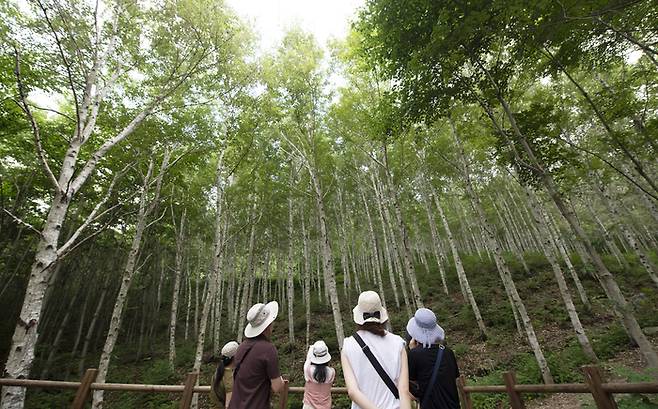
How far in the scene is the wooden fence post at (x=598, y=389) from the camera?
9.70ft

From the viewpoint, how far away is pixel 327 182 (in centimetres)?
1725

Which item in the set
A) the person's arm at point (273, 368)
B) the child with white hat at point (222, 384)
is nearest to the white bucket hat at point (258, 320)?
the person's arm at point (273, 368)

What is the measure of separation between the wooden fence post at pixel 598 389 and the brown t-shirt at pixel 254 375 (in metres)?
3.36

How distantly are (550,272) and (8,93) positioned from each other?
1066 inches

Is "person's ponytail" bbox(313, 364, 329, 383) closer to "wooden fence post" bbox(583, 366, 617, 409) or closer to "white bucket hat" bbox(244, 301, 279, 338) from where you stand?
"white bucket hat" bbox(244, 301, 279, 338)

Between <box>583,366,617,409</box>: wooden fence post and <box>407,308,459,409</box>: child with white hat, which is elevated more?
Answer: <box>407,308,459,409</box>: child with white hat

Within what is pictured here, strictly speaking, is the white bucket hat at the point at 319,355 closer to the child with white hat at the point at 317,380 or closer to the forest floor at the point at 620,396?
the child with white hat at the point at 317,380

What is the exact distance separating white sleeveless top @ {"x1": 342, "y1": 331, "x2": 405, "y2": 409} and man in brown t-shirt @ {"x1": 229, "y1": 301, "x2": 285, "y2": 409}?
90 cm

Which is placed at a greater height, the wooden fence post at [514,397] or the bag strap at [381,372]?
the bag strap at [381,372]

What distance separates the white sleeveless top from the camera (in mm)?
1883

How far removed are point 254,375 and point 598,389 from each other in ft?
12.0

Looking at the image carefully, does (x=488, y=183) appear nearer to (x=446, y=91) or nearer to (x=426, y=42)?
(x=446, y=91)

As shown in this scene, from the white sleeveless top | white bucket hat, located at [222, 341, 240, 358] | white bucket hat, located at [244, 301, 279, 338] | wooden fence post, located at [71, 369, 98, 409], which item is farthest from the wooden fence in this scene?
the white sleeveless top

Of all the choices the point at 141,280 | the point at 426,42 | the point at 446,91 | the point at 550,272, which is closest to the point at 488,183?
the point at 550,272
